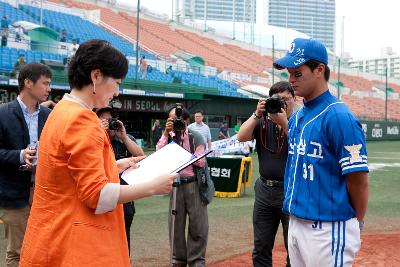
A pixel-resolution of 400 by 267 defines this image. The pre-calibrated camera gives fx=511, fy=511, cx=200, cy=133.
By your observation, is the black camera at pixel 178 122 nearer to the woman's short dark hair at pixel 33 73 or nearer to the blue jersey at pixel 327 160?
the woman's short dark hair at pixel 33 73

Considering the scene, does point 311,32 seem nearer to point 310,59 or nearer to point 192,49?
point 192,49

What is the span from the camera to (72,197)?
228cm

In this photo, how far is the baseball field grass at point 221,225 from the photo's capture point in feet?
21.2

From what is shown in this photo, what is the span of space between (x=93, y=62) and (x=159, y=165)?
74 centimetres

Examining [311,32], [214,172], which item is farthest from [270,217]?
[311,32]

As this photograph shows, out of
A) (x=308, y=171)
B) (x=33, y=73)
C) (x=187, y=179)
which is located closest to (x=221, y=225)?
(x=187, y=179)

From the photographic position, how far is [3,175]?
13.5 ft

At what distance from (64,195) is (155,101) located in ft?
76.0

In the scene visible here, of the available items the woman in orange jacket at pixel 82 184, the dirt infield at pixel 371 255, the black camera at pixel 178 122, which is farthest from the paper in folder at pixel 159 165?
the dirt infield at pixel 371 255

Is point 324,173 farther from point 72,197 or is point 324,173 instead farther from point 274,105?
point 72,197

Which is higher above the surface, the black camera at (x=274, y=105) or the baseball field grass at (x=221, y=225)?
the black camera at (x=274, y=105)

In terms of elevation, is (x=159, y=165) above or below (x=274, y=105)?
below

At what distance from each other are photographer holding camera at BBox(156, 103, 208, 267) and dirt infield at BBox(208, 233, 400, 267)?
15.4 inches

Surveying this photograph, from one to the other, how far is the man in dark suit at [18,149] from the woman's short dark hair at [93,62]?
1806 millimetres
